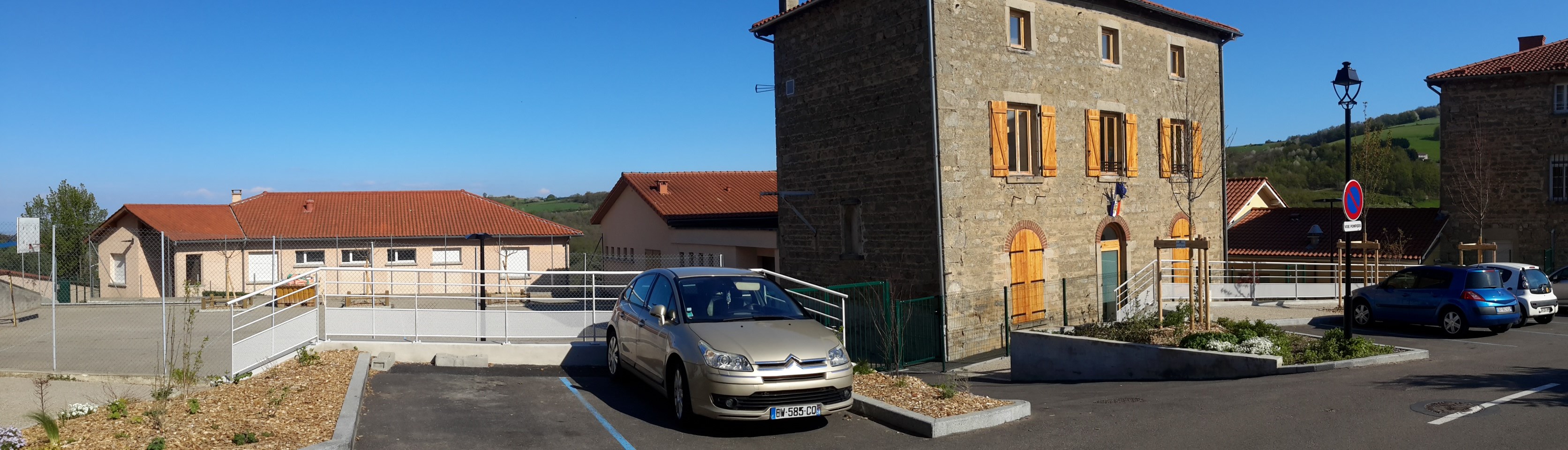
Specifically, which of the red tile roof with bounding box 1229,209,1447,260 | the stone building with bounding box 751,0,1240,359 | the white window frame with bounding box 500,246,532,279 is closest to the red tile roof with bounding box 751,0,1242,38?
the stone building with bounding box 751,0,1240,359

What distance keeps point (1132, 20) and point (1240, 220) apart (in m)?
17.0

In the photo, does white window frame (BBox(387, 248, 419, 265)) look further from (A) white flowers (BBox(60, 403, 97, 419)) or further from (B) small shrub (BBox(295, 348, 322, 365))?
(A) white flowers (BBox(60, 403, 97, 419))

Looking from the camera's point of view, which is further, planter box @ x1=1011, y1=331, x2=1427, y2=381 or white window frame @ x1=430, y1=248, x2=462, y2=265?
white window frame @ x1=430, y1=248, x2=462, y2=265

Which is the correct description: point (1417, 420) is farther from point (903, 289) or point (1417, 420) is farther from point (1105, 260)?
point (1105, 260)

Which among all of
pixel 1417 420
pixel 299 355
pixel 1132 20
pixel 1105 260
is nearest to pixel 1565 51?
pixel 1132 20

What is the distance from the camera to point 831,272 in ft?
69.0

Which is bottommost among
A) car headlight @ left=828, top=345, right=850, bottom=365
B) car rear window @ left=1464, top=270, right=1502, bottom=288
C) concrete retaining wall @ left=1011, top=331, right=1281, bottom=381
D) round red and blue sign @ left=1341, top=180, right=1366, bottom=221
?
concrete retaining wall @ left=1011, top=331, right=1281, bottom=381

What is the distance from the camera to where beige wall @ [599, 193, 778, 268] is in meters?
25.5

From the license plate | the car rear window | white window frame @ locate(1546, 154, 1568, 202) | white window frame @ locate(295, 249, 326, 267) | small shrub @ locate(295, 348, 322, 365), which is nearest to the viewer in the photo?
the license plate

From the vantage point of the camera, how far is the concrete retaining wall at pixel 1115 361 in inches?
457

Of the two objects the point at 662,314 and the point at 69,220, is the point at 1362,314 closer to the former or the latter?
the point at 662,314

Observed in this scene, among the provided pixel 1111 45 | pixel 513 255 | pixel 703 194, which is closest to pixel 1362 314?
pixel 1111 45

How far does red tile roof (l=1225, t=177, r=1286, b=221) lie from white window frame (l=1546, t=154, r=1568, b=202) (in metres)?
9.44

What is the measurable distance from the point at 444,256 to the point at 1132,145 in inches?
1009
